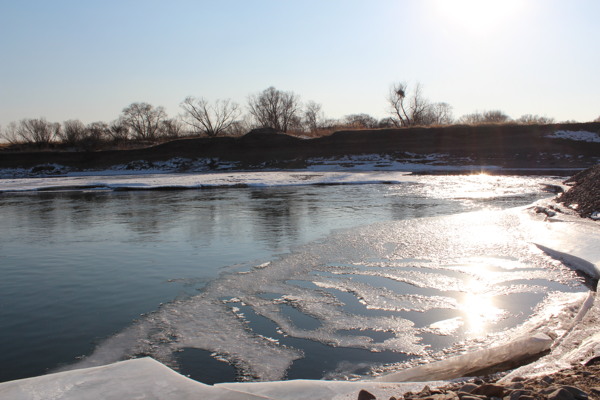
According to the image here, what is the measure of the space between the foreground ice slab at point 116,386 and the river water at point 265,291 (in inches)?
20.2

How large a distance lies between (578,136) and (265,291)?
42334mm

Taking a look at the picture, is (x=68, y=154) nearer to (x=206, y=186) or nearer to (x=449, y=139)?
(x=206, y=186)

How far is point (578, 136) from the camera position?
4056 cm

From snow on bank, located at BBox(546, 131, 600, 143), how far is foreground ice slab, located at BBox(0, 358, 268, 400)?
43.8m

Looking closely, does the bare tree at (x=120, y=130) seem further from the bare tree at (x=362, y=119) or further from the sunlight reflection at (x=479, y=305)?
the sunlight reflection at (x=479, y=305)

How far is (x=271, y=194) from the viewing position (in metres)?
20.8

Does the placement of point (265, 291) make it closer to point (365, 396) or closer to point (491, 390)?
point (365, 396)

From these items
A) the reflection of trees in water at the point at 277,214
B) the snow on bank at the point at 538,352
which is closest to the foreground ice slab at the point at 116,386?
the snow on bank at the point at 538,352

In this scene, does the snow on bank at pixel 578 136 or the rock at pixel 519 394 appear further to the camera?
the snow on bank at pixel 578 136

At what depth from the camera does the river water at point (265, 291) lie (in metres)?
4.62

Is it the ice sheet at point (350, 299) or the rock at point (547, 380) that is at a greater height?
the rock at point (547, 380)

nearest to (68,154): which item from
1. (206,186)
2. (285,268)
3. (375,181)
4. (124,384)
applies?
(206,186)

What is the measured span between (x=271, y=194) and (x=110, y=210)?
6.93 m

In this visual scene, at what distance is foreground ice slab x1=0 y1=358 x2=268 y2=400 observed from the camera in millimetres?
Result: 3385
